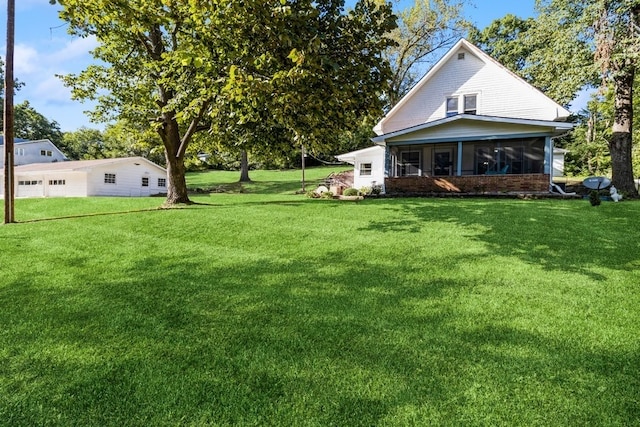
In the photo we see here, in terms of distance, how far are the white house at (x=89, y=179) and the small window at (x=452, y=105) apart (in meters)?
23.2

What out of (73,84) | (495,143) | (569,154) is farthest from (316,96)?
(569,154)

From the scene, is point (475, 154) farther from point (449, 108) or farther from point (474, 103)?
point (449, 108)

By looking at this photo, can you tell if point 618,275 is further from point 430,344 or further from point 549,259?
point 430,344

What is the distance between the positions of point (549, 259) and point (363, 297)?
11.3 ft

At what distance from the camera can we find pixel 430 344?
322 centimetres

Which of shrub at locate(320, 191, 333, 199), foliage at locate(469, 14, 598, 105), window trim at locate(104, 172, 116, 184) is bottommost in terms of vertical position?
shrub at locate(320, 191, 333, 199)

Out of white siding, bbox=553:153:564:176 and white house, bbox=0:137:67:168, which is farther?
white house, bbox=0:137:67:168

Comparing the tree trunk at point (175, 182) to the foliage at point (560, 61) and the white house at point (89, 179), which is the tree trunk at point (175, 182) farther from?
the foliage at point (560, 61)

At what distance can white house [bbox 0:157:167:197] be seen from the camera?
25031mm

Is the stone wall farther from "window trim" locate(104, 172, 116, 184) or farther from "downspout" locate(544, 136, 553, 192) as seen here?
"window trim" locate(104, 172, 116, 184)

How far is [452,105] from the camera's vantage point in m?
18.4

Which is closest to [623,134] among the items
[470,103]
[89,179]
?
[470,103]

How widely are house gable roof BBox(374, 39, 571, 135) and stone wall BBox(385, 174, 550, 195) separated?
11.8 feet

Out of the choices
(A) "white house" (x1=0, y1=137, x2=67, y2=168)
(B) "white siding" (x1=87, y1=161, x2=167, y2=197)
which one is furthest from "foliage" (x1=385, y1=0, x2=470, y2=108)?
(A) "white house" (x1=0, y1=137, x2=67, y2=168)
